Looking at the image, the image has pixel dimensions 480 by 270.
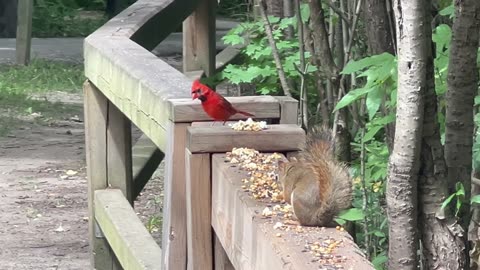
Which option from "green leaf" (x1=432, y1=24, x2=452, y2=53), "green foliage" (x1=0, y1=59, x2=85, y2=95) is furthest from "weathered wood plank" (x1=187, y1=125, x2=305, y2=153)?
"green foliage" (x1=0, y1=59, x2=85, y2=95)

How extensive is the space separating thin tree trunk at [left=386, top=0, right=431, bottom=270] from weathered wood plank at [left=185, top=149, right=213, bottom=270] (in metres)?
0.43

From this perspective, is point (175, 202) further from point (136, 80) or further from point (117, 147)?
point (117, 147)

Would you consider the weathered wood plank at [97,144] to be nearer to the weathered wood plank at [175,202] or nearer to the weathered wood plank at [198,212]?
the weathered wood plank at [175,202]

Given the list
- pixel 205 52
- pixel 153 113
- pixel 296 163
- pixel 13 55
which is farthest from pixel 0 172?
pixel 13 55

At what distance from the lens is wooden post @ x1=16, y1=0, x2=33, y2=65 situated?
9.88 meters

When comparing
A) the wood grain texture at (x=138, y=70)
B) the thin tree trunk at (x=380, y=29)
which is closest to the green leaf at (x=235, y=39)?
the wood grain texture at (x=138, y=70)

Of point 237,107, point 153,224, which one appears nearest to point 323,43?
point 153,224

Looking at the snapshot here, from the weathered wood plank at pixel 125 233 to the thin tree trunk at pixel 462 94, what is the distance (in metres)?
0.77

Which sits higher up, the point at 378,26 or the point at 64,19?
the point at 378,26

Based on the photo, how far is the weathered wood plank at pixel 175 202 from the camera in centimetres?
228

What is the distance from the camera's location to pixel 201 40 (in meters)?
6.25

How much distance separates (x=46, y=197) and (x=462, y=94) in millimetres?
3253

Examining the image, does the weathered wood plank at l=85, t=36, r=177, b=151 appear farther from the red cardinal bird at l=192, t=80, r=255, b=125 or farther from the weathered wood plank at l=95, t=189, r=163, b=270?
the weathered wood plank at l=95, t=189, r=163, b=270

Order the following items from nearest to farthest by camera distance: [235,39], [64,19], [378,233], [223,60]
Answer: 1. [378,233]
2. [235,39]
3. [223,60]
4. [64,19]
